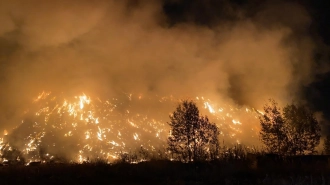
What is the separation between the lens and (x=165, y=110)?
12169 centimetres

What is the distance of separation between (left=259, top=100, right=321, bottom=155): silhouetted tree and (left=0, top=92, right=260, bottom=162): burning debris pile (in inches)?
2332

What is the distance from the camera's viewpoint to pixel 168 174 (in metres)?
16.5

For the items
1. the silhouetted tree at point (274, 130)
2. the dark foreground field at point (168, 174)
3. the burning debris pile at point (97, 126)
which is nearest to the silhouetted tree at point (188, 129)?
the silhouetted tree at point (274, 130)

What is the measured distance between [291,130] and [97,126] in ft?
247

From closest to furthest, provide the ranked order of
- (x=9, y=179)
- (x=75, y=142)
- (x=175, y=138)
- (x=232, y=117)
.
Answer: (x=9, y=179) < (x=175, y=138) < (x=75, y=142) < (x=232, y=117)

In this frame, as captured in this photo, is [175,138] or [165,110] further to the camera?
[165,110]

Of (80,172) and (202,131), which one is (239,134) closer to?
(202,131)

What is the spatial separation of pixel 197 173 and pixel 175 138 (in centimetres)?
3423

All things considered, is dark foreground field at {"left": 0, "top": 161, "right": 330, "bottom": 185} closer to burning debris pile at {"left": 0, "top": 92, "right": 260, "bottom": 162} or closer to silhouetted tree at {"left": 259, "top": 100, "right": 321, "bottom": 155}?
silhouetted tree at {"left": 259, "top": 100, "right": 321, "bottom": 155}

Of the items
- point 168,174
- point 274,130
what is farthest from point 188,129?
point 168,174

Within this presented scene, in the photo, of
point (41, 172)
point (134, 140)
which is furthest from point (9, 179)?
point (134, 140)

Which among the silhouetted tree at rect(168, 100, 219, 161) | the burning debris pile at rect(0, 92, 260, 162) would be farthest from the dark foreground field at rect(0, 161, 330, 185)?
the burning debris pile at rect(0, 92, 260, 162)

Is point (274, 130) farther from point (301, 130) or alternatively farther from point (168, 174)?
point (168, 174)

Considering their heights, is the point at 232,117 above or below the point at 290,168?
above
